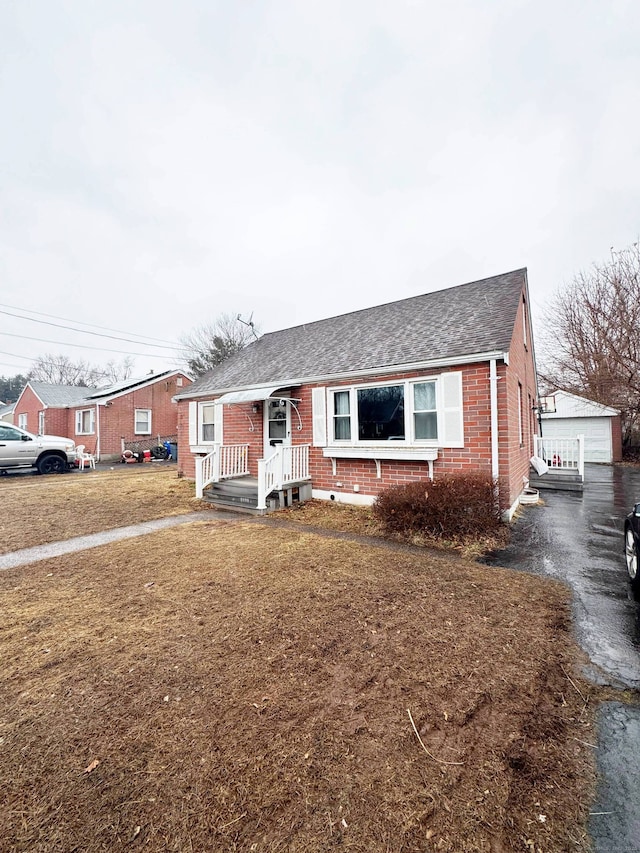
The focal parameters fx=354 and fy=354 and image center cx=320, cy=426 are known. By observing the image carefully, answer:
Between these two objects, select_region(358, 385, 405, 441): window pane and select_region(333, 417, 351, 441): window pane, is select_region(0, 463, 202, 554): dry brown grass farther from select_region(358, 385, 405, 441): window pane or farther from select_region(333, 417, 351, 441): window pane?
select_region(358, 385, 405, 441): window pane

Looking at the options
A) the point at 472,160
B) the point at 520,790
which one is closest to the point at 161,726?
the point at 520,790

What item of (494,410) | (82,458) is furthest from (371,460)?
(82,458)

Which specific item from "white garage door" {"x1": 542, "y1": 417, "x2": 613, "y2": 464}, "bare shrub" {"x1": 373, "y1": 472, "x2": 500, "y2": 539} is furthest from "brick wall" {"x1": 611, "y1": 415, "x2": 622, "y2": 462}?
"bare shrub" {"x1": 373, "y1": 472, "x2": 500, "y2": 539}

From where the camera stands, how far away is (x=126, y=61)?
9.41 metres

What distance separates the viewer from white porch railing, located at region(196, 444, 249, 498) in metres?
9.85

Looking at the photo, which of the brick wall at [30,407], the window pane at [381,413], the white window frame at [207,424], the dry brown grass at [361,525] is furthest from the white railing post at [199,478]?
the brick wall at [30,407]

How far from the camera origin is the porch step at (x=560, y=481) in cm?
1091

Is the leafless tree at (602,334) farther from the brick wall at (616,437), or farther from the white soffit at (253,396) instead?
the white soffit at (253,396)

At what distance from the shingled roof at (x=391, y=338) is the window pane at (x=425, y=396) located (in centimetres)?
58

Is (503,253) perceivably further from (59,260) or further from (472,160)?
(59,260)

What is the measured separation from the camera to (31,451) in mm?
15375

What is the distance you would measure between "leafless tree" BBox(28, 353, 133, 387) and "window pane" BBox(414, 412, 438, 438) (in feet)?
157

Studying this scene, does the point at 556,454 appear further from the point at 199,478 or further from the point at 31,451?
the point at 31,451

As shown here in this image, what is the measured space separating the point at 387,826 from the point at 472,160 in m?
17.0
